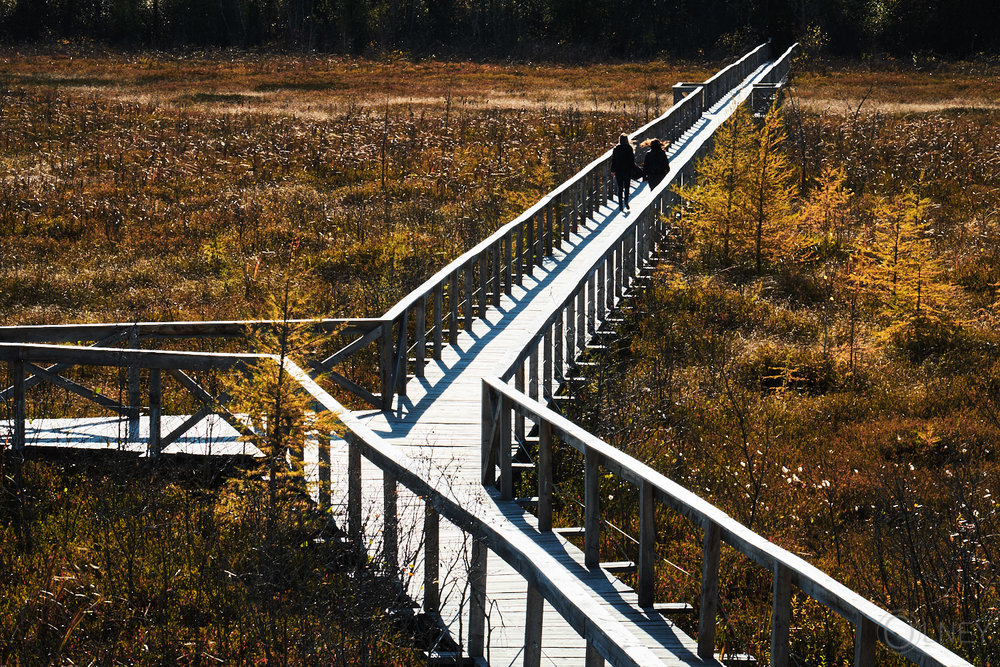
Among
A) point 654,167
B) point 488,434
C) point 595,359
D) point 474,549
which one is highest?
point 654,167

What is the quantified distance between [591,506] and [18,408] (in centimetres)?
543

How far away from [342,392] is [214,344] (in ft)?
8.32

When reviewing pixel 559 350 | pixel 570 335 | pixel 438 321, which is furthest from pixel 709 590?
pixel 570 335

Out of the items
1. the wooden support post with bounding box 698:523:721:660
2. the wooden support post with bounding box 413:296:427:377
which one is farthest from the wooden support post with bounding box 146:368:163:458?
the wooden support post with bounding box 698:523:721:660

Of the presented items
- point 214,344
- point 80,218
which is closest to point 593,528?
point 214,344

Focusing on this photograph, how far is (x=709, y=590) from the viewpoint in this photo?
20.1 ft

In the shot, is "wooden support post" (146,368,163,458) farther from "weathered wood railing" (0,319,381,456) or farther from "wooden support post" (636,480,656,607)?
"wooden support post" (636,480,656,607)

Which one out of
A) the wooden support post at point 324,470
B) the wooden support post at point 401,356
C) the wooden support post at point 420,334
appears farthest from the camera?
the wooden support post at point 420,334

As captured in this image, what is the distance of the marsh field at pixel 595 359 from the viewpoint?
717 cm

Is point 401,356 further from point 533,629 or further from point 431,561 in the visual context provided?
point 533,629

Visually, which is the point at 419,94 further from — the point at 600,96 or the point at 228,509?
the point at 228,509

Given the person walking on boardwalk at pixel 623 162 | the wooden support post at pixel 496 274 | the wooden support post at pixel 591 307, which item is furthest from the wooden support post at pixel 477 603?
the person walking on boardwalk at pixel 623 162

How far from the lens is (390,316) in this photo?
38.5ft

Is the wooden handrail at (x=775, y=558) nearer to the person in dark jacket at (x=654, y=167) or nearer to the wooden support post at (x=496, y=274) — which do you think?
the wooden support post at (x=496, y=274)
